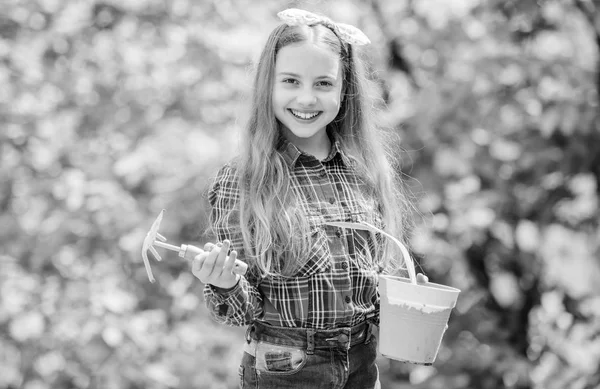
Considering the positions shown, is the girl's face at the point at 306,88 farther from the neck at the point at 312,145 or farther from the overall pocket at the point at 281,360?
the overall pocket at the point at 281,360

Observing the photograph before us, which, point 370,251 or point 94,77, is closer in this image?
point 370,251

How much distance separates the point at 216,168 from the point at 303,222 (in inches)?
49.1

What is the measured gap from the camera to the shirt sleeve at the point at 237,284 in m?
1.45

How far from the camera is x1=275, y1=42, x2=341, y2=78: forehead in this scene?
1.56 metres

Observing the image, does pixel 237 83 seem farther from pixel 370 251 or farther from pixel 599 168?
pixel 370 251

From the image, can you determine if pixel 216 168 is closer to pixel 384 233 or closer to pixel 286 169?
pixel 286 169

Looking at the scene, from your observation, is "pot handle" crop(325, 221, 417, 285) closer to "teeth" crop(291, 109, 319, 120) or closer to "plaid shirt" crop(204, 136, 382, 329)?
"plaid shirt" crop(204, 136, 382, 329)

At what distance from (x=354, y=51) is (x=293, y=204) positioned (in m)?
0.35

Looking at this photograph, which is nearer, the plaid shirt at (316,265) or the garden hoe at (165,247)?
the garden hoe at (165,247)

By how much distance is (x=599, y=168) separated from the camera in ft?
9.31

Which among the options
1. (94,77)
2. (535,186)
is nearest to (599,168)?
(535,186)

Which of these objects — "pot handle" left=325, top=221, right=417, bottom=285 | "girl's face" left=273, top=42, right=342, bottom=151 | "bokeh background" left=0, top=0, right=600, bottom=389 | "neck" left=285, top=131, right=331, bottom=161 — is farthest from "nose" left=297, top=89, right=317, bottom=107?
"bokeh background" left=0, top=0, right=600, bottom=389

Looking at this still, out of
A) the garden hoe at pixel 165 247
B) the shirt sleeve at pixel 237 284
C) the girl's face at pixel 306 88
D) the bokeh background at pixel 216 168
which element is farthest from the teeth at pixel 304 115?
the bokeh background at pixel 216 168

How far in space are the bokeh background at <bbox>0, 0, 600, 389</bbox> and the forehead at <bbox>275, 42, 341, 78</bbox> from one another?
109 centimetres
